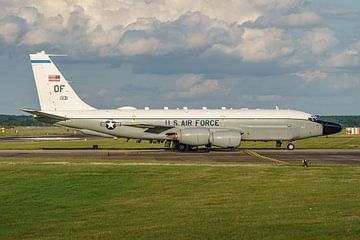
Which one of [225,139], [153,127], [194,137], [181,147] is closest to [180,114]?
[153,127]

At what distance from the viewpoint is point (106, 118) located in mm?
62312

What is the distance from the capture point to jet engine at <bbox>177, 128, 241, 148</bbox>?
58.9 meters

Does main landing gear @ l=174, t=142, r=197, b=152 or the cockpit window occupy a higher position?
the cockpit window

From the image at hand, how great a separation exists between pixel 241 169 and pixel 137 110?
26909mm

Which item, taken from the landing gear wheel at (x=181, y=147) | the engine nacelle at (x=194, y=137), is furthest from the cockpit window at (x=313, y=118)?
the landing gear wheel at (x=181, y=147)

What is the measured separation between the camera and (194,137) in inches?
2319

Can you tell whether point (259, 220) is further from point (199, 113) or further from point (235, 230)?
point (199, 113)

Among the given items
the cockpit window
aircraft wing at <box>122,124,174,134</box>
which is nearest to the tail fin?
aircraft wing at <box>122,124,174,134</box>

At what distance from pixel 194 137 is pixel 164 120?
4540mm

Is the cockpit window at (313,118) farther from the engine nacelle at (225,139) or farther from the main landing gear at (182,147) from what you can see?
the main landing gear at (182,147)

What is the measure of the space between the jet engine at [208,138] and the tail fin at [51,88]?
11083 millimetres

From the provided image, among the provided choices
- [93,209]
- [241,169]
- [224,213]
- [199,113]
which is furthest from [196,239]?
[199,113]

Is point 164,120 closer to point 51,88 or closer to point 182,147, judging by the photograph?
point 182,147

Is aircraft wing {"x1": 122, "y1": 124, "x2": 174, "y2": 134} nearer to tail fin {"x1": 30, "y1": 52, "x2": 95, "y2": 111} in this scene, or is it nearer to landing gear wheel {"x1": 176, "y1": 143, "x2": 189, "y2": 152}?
landing gear wheel {"x1": 176, "y1": 143, "x2": 189, "y2": 152}
